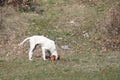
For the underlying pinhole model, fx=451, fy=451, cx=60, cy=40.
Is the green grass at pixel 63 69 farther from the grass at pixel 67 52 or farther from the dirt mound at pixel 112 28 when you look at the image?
the dirt mound at pixel 112 28

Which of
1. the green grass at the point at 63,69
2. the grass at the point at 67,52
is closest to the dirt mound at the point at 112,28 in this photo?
the grass at the point at 67,52

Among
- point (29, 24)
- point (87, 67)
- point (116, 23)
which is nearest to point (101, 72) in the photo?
point (87, 67)

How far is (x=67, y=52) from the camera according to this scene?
18.8 m

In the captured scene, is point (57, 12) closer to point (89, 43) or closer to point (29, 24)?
point (29, 24)

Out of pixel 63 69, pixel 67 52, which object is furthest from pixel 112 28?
pixel 63 69

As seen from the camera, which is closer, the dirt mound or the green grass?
the green grass

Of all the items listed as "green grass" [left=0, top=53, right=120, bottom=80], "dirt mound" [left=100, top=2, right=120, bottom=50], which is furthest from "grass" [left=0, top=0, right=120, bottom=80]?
"dirt mound" [left=100, top=2, right=120, bottom=50]

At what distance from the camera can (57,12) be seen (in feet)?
77.0

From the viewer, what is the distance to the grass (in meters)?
13.1

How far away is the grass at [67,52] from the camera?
13.1 m

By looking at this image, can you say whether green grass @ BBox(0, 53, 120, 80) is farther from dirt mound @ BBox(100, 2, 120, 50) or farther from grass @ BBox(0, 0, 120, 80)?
dirt mound @ BBox(100, 2, 120, 50)

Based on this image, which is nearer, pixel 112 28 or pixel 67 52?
pixel 67 52

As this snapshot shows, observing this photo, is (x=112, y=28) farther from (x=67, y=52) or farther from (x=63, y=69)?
(x=63, y=69)

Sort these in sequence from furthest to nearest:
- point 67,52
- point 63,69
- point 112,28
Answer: point 112,28 < point 67,52 < point 63,69
